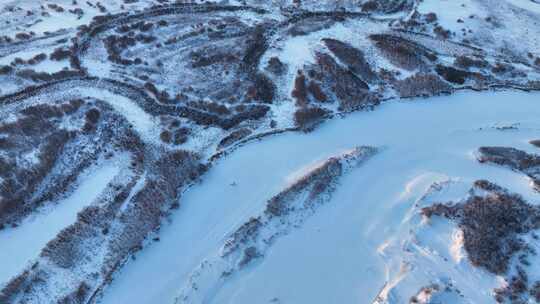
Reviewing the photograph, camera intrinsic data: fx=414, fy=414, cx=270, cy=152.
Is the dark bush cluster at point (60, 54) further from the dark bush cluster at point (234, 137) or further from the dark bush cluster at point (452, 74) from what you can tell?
the dark bush cluster at point (452, 74)

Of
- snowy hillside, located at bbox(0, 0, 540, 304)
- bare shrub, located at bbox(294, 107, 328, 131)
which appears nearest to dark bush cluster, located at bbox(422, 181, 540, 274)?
snowy hillside, located at bbox(0, 0, 540, 304)

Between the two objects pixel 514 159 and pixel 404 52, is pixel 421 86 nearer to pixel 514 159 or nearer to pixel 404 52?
pixel 404 52

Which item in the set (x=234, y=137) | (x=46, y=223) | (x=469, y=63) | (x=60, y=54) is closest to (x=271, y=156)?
(x=234, y=137)

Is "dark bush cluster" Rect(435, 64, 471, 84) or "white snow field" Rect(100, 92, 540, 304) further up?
"dark bush cluster" Rect(435, 64, 471, 84)

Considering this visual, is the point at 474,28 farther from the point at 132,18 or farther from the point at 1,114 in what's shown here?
the point at 1,114

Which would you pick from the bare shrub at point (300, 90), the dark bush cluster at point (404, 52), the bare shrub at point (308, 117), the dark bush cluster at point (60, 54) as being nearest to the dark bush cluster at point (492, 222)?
the bare shrub at point (308, 117)

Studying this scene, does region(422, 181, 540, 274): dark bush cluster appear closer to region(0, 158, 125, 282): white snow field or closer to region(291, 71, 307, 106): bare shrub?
region(291, 71, 307, 106): bare shrub
